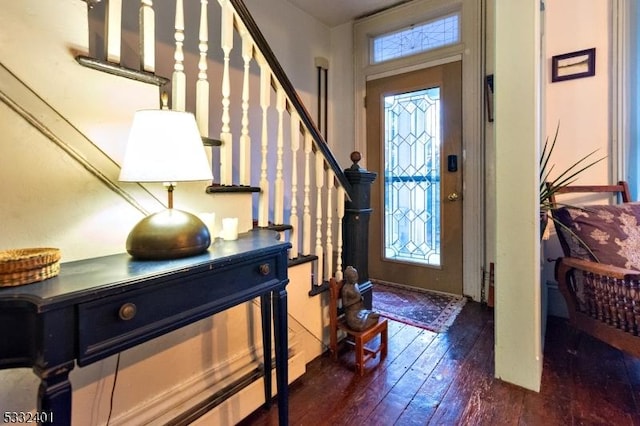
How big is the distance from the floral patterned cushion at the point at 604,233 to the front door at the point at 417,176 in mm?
1046

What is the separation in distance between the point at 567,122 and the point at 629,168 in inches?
19.3

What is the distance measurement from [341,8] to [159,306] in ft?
10.4

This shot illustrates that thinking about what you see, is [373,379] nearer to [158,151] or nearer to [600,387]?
[600,387]

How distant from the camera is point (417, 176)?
3.04 meters

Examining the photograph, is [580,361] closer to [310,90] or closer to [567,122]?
[567,122]

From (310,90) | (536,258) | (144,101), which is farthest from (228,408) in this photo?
(310,90)

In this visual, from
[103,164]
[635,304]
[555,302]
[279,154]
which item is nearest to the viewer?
[103,164]

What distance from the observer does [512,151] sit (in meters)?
1.56

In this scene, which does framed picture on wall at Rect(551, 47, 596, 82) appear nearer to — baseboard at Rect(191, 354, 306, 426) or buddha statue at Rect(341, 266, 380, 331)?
buddha statue at Rect(341, 266, 380, 331)

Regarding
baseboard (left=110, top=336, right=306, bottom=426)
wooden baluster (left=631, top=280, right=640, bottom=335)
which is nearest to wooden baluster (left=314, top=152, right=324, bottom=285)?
baseboard (left=110, top=336, right=306, bottom=426)

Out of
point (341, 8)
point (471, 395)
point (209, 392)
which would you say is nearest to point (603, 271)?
point (471, 395)

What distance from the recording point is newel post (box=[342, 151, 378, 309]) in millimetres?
1948

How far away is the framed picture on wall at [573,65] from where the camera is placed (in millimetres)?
2291

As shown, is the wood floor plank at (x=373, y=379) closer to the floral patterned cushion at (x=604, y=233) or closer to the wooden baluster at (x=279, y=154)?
the wooden baluster at (x=279, y=154)
